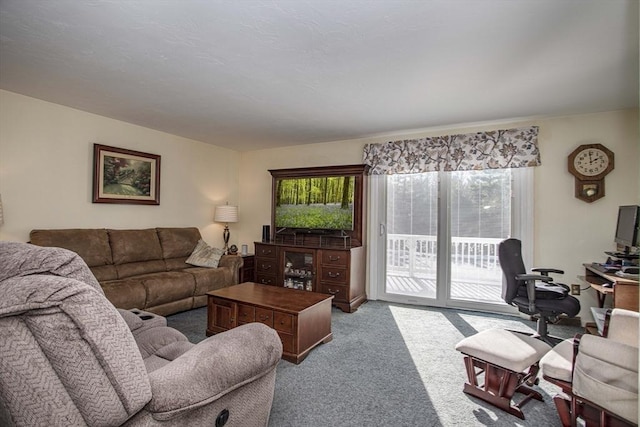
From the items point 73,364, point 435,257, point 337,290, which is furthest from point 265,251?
point 73,364

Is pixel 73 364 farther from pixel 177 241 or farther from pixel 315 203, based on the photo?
pixel 315 203

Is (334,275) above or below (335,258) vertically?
below

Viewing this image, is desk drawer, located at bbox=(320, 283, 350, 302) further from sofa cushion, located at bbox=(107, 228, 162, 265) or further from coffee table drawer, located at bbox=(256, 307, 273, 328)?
sofa cushion, located at bbox=(107, 228, 162, 265)

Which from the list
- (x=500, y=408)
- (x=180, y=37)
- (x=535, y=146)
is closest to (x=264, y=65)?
(x=180, y=37)

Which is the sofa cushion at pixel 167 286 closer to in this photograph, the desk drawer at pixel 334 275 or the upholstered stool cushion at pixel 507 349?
the desk drawer at pixel 334 275

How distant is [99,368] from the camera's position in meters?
0.91

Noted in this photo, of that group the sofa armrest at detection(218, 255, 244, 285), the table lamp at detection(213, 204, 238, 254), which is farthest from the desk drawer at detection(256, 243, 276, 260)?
the table lamp at detection(213, 204, 238, 254)

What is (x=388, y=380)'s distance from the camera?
2275 millimetres

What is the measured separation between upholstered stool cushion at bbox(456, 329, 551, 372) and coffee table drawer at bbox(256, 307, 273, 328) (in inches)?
57.5

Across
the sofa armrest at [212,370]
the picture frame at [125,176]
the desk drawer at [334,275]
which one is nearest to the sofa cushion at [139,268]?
the picture frame at [125,176]

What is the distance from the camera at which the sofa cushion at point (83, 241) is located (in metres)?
3.10

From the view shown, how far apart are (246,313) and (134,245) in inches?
76.5

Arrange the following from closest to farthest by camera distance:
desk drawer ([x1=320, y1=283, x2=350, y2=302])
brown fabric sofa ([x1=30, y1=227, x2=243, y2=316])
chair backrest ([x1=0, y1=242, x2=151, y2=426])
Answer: chair backrest ([x1=0, y1=242, x2=151, y2=426]) < brown fabric sofa ([x1=30, y1=227, x2=243, y2=316]) < desk drawer ([x1=320, y1=283, x2=350, y2=302])

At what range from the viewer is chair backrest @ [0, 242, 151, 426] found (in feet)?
2.77
